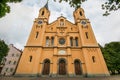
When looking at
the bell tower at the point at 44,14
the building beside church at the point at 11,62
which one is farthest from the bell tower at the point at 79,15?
the building beside church at the point at 11,62

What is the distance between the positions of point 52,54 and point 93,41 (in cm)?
904

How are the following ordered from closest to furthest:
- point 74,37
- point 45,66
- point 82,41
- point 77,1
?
point 77,1 → point 45,66 → point 82,41 → point 74,37

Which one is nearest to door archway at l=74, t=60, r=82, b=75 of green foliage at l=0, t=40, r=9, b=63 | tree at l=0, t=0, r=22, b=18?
tree at l=0, t=0, r=22, b=18

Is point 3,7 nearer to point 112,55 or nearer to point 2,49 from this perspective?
point 2,49

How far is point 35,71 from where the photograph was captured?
66.5ft

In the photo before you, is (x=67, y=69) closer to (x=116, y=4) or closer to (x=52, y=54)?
(x=52, y=54)

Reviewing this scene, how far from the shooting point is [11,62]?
40.8 meters

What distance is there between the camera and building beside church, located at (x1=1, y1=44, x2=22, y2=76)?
38.8 m

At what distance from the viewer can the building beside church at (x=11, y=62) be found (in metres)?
38.8

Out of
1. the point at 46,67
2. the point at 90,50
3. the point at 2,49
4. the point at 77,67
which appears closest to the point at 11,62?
the point at 2,49

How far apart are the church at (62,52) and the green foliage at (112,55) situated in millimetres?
9862

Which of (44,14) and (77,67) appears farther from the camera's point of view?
(44,14)

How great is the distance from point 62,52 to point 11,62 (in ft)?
84.3

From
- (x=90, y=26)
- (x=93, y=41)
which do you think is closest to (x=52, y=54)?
(x=93, y=41)
